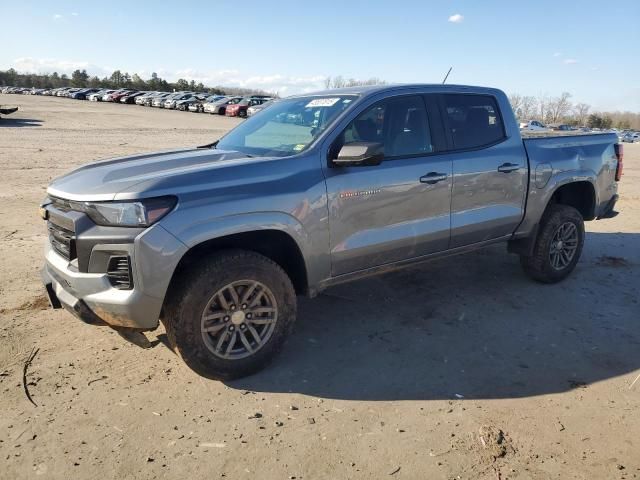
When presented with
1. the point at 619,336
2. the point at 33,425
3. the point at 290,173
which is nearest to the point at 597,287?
the point at 619,336

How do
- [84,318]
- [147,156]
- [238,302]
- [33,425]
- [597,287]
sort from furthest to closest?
[597,287] → [147,156] → [238,302] → [84,318] → [33,425]

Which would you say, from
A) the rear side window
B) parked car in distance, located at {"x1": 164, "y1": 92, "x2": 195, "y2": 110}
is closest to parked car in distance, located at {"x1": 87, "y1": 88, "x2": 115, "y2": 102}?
parked car in distance, located at {"x1": 164, "y1": 92, "x2": 195, "y2": 110}

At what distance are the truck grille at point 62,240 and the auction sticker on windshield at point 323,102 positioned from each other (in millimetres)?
2070

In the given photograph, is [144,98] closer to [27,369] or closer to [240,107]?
[240,107]

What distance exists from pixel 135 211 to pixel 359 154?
146 cm

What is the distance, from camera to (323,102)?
164 inches

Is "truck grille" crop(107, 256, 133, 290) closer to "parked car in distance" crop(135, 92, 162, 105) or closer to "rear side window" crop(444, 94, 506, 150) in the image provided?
"rear side window" crop(444, 94, 506, 150)

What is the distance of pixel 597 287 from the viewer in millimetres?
5340

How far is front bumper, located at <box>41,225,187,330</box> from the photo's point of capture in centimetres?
297

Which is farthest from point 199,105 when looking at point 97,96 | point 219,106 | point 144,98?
point 97,96

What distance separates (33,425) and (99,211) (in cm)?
127

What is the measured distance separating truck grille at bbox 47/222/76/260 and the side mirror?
179 cm

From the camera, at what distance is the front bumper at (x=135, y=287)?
2.97 metres

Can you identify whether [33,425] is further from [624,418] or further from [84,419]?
[624,418]
